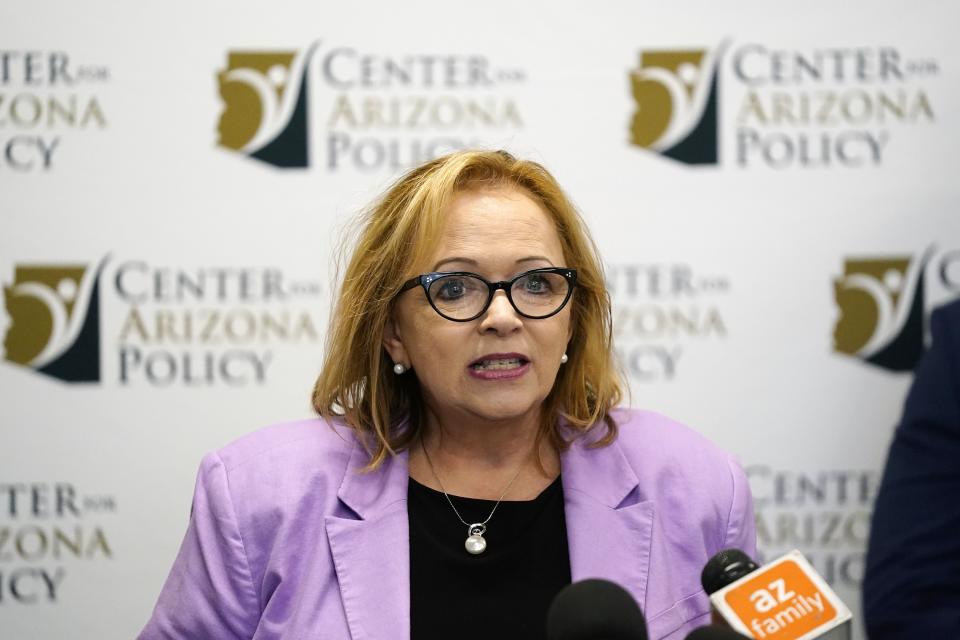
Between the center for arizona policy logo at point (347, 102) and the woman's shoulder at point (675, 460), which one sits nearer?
the woman's shoulder at point (675, 460)

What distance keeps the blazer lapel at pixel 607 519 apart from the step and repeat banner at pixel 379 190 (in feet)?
2.37

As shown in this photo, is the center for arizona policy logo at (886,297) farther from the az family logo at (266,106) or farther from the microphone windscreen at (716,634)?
the microphone windscreen at (716,634)

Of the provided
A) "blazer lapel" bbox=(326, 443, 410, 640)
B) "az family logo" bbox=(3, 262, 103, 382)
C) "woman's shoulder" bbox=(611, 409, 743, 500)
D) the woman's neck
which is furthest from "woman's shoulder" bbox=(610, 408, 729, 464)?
"az family logo" bbox=(3, 262, 103, 382)

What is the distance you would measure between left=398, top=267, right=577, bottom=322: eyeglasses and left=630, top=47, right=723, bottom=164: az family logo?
87 cm

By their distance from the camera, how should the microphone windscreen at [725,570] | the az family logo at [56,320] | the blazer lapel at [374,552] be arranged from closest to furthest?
the microphone windscreen at [725,570] → the blazer lapel at [374,552] → the az family logo at [56,320]

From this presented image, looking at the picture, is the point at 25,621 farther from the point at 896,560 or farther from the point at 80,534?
the point at 896,560

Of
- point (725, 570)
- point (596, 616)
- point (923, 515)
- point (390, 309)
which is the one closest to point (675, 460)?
point (923, 515)

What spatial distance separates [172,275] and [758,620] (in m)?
1.79

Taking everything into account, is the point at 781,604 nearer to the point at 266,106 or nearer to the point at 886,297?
the point at 886,297

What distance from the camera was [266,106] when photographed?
2449mm

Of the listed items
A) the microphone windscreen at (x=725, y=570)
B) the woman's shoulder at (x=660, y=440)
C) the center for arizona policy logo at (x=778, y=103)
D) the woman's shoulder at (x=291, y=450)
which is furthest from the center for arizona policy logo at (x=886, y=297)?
the microphone windscreen at (x=725, y=570)

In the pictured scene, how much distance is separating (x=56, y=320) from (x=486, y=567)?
1294 mm

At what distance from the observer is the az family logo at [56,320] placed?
2434 mm

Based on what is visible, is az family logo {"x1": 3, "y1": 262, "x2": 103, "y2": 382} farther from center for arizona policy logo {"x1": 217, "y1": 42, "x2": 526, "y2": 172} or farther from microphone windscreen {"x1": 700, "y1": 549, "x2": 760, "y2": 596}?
microphone windscreen {"x1": 700, "y1": 549, "x2": 760, "y2": 596}
